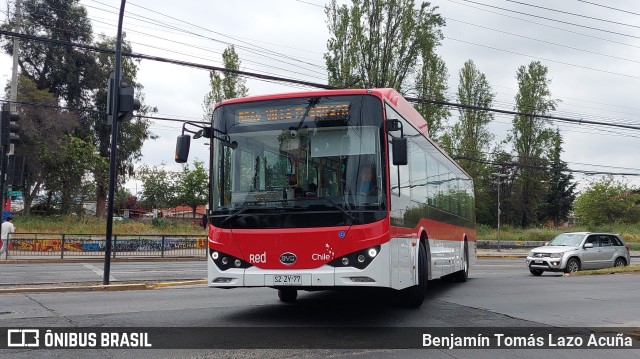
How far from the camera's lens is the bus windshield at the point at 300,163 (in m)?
8.60

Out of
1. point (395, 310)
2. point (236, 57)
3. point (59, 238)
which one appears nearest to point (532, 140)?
point (236, 57)

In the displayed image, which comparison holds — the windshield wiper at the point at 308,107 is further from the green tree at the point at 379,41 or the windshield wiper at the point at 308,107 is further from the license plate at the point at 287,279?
Result: the green tree at the point at 379,41

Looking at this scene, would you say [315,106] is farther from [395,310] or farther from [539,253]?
[539,253]

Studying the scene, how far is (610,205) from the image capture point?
3314 inches

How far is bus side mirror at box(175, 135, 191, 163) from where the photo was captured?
930 cm

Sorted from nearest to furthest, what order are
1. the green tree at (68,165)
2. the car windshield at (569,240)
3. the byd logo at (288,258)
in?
the byd logo at (288,258)
the car windshield at (569,240)
the green tree at (68,165)

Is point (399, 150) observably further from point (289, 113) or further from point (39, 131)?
point (39, 131)

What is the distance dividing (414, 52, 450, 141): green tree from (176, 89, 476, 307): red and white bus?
30351mm

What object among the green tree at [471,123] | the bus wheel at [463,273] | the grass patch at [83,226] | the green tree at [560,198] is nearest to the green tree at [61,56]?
the grass patch at [83,226]

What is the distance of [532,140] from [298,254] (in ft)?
210

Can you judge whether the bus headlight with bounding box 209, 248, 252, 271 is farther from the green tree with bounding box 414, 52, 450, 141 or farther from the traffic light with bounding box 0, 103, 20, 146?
the green tree with bounding box 414, 52, 450, 141

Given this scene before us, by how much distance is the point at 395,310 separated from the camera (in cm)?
1053

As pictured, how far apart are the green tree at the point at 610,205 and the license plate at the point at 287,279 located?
8420 cm

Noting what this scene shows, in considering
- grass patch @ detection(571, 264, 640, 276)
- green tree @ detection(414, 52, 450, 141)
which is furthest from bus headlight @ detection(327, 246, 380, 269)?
green tree @ detection(414, 52, 450, 141)
